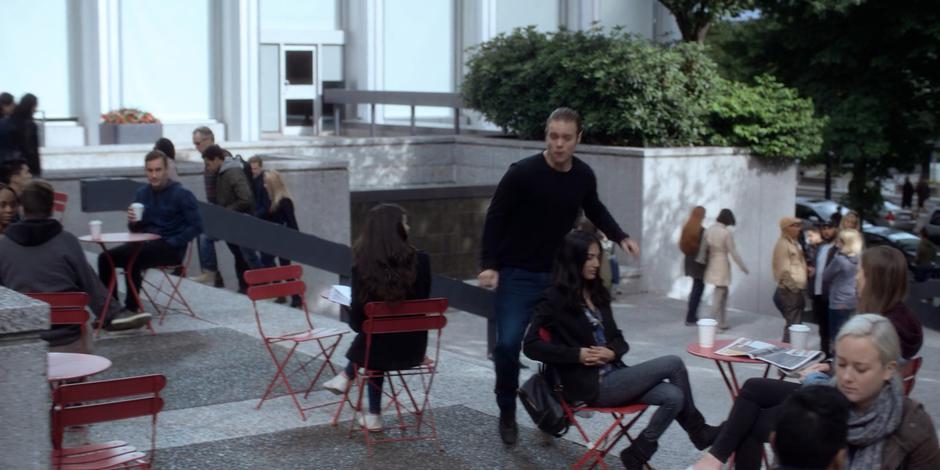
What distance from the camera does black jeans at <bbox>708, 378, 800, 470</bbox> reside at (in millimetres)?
5582

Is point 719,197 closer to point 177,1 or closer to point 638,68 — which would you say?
point 638,68

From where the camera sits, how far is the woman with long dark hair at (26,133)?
13195 millimetres

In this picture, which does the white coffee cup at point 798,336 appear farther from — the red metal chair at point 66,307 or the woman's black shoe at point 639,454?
the red metal chair at point 66,307

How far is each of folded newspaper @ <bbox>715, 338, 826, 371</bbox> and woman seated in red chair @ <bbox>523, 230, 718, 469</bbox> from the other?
0.30m

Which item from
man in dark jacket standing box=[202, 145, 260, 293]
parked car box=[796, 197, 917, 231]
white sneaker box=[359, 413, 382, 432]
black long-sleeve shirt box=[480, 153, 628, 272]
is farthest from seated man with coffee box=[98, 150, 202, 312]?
parked car box=[796, 197, 917, 231]

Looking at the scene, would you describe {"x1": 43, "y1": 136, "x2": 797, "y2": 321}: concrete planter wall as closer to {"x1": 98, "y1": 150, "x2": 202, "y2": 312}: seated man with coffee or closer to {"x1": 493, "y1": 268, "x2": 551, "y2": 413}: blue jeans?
{"x1": 98, "y1": 150, "x2": 202, "y2": 312}: seated man with coffee

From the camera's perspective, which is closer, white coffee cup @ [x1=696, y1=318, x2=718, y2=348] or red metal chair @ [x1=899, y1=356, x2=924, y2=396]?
red metal chair @ [x1=899, y1=356, x2=924, y2=396]

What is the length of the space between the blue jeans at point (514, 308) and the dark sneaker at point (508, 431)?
316mm

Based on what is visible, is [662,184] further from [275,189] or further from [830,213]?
[830,213]

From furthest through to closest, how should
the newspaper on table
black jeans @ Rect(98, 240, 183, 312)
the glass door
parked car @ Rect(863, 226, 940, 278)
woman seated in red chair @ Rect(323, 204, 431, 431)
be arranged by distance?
the glass door < parked car @ Rect(863, 226, 940, 278) < black jeans @ Rect(98, 240, 183, 312) < the newspaper on table < woman seated in red chair @ Rect(323, 204, 431, 431)

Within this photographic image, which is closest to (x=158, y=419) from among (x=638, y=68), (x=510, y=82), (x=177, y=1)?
(x=638, y=68)

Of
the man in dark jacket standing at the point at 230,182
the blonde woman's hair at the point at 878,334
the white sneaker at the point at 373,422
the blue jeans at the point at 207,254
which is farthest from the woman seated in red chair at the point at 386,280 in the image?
the blue jeans at the point at 207,254

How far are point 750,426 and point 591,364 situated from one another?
887 millimetres

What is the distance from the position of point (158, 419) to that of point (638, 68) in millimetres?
13455
